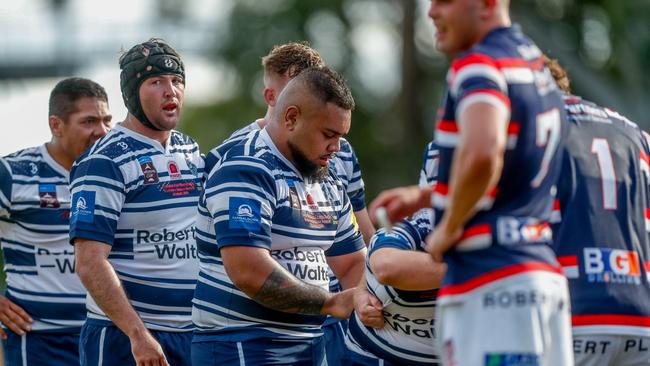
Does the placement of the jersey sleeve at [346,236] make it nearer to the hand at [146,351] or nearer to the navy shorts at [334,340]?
the navy shorts at [334,340]

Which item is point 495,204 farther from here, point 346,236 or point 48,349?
point 48,349

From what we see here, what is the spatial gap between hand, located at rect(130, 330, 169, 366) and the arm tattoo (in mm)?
800

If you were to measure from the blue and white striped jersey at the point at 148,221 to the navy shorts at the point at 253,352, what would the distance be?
0.73 meters

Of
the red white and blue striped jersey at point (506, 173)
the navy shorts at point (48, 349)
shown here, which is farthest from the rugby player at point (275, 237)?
the navy shorts at point (48, 349)

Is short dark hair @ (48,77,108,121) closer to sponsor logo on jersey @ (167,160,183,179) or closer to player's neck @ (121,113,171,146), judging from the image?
player's neck @ (121,113,171,146)

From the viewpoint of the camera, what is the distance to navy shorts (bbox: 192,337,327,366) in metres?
6.70

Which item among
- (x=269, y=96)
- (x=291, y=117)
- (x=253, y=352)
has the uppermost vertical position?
(x=269, y=96)

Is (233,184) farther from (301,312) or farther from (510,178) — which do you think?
(510,178)

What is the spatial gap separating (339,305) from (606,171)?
1.41m

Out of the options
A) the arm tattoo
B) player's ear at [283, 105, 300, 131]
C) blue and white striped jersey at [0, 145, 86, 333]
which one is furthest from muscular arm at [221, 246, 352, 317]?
blue and white striped jersey at [0, 145, 86, 333]

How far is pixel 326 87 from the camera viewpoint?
6820mm

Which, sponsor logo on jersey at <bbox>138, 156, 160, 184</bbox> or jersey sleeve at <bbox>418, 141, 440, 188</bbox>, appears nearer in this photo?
jersey sleeve at <bbox>418, 141, 440, 188</bbox>

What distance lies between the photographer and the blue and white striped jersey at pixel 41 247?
28.5 ft

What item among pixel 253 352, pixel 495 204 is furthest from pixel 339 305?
pixel 495 204
